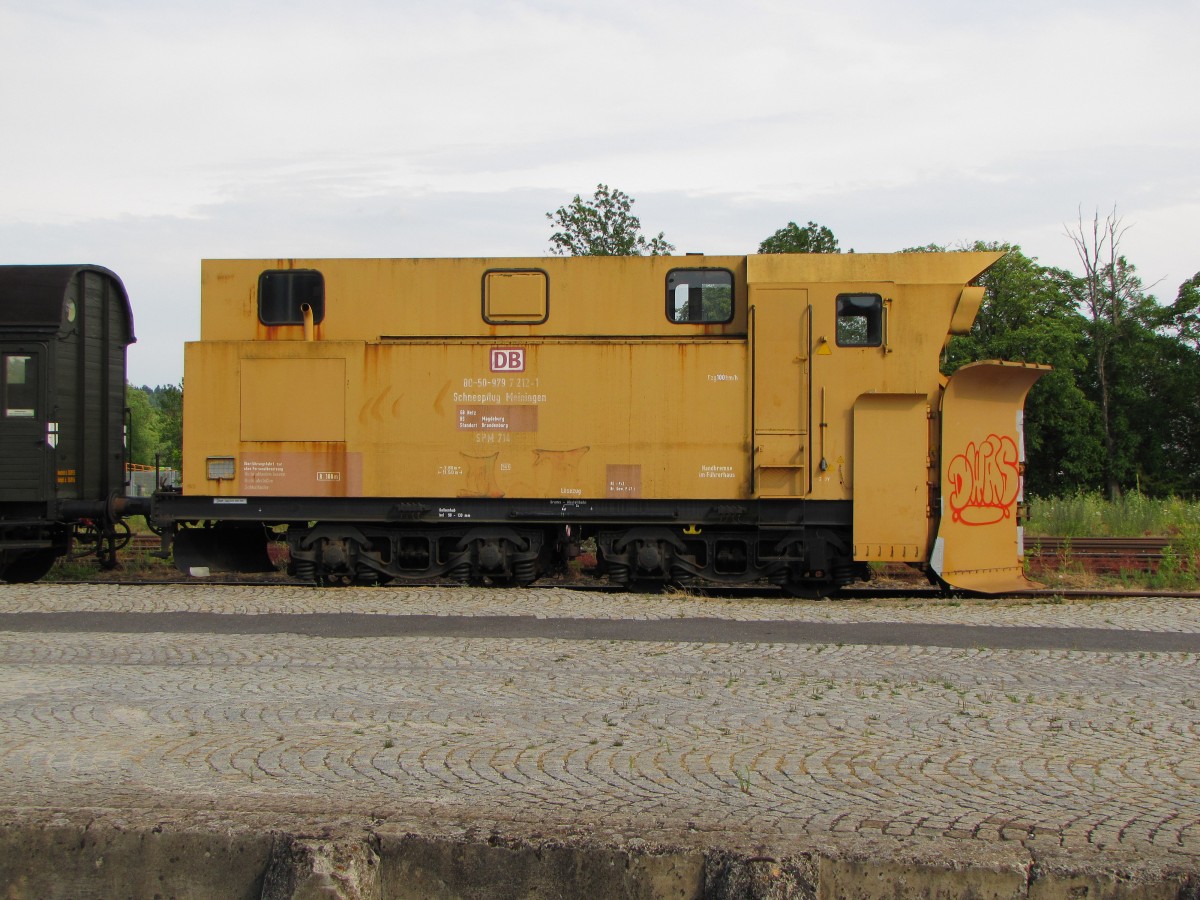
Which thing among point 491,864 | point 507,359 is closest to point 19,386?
point 507,359

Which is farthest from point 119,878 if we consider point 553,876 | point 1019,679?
point 1019,679

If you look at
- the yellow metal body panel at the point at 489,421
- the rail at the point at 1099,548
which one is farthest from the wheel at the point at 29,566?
the rail at the point at 1099,548

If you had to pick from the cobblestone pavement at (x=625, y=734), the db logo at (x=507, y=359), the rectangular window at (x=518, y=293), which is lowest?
the cobblestone pavement at (x=625, y=734)

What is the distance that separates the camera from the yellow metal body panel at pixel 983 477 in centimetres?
1189

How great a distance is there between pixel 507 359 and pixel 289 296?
2721 millimetres

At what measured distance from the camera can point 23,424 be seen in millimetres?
13164

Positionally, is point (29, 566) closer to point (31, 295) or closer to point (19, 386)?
point (19, 386)

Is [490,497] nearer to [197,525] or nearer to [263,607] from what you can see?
[263,607]

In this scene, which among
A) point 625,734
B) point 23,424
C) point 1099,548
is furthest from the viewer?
point 1099,548

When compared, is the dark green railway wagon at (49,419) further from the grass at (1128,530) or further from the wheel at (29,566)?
the grass at (1128,530)

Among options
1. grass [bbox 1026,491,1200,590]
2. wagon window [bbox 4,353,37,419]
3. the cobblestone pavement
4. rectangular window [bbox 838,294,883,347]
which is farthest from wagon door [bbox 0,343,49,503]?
grass [bbox 1026,491,1200,590]

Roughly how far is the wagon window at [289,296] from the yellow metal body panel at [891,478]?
638 cm

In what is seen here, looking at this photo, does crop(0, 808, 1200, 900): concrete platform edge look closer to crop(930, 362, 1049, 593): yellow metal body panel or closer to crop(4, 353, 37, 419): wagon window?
crop(930, 362, 1049, 593): yellow metal body panel

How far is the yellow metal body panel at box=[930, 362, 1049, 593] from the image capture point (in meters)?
11.9
